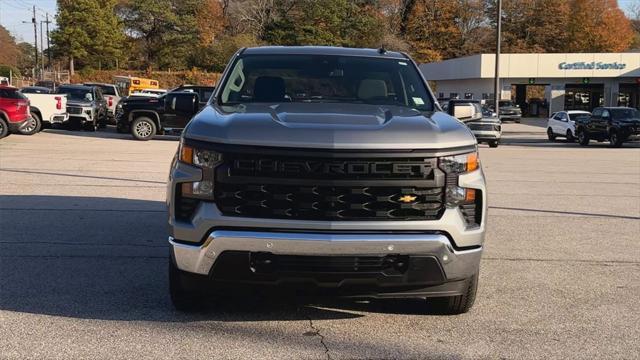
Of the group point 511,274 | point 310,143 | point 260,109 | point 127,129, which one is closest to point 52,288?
point 260,109

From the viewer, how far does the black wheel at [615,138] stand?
28344mm

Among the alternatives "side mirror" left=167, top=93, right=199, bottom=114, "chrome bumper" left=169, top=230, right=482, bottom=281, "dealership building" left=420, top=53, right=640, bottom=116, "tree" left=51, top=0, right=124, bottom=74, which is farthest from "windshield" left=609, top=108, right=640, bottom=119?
"tree" left=51, top=0, right=124, bottom=74

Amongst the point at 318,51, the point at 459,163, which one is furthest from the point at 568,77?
the point at 459,163

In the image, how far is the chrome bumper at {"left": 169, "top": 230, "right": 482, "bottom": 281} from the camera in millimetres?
4312

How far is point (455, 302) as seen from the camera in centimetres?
511

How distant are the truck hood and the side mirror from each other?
1367 millimetres

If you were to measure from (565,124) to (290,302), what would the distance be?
29636 mm

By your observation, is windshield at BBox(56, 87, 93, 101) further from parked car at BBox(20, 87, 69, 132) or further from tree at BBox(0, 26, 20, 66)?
tree at BBox(0, 26, 20, 66)

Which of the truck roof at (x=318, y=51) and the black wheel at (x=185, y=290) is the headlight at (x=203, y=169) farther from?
the truck roof at (x=318, y=51)

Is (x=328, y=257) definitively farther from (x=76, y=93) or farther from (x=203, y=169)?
(x=76, y=93)

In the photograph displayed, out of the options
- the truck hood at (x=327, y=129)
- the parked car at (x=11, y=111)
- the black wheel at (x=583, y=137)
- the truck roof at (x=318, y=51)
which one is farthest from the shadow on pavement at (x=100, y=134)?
the truck hood at (x=327, y=129)

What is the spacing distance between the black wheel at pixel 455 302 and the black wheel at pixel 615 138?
2578cm

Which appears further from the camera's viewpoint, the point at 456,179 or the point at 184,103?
the point at 184,103

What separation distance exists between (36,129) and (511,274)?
21.5m
